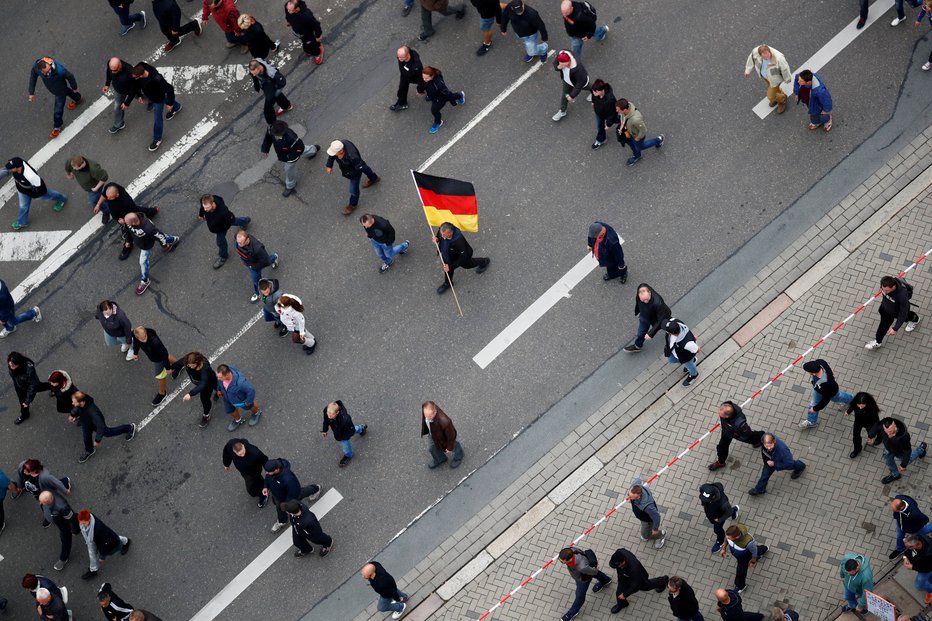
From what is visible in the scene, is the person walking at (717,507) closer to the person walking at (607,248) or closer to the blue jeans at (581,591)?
the blue jeans at (581,591)

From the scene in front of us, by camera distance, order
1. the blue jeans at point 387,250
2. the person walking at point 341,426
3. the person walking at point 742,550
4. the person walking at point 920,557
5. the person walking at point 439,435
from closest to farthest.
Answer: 1. the person walking at point 920,557
2. the person walking at point 742,550
3. the person walking at point 439,435
4. the person walking at point 341,426
5. the blue jeans at point 387,250

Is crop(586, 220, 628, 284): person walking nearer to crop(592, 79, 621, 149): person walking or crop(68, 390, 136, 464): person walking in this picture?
crop(592, 79, 621, 149): person walking

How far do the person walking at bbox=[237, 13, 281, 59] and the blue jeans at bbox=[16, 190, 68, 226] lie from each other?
403 cm

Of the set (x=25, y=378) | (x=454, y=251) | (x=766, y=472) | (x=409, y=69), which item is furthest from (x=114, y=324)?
(x=766, y=472)

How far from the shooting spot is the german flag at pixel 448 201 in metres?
18.7

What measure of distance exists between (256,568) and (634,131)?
8596 millimetres

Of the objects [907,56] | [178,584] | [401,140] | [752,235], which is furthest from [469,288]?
[907,56]

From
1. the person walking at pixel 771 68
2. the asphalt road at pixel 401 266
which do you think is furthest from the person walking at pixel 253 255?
the person walking at pixel 771 68

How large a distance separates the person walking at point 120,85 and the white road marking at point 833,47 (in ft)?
33.6

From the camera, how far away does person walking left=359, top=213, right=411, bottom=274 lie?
1930 centimetres

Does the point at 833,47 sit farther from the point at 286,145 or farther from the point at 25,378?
the point at 25,378

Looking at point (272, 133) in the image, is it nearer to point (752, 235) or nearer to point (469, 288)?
point (469, 288)

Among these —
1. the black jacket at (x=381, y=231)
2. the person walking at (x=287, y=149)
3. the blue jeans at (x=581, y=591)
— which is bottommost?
the blue jeans at (x=581, y=591)

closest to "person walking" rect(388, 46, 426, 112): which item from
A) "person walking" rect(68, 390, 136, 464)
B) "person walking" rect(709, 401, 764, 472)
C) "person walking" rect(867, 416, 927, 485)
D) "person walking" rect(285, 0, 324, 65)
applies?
"person walking" rect(285, 0, 324, 65)
